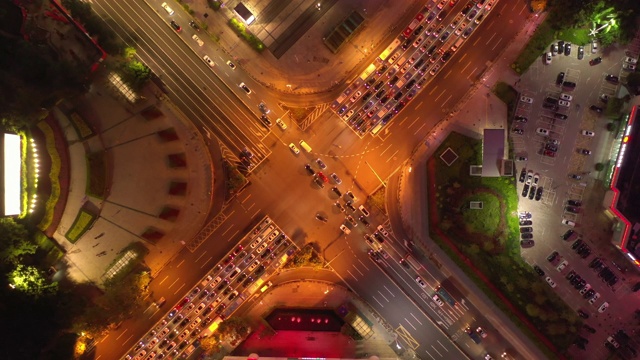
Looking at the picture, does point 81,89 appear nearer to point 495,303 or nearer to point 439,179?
point 439,179

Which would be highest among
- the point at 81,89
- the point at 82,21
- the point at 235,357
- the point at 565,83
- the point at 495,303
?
the point at 82,21

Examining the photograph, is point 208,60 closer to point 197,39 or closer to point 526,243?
point 197,39

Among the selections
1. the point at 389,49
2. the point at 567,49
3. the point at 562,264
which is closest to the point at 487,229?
the point at 562,264

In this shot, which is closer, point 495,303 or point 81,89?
point 81,89

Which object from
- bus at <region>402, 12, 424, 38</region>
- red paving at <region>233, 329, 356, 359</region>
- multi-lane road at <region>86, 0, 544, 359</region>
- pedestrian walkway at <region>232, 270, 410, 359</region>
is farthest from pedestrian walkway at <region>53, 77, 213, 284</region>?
bus at <region>402, 12, 424, 38</region>

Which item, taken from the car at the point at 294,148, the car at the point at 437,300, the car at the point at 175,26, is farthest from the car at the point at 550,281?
the car at the point at 175,26

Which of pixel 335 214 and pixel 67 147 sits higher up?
pixel 67 147

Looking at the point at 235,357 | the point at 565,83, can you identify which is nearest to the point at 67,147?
the point at 235,357
